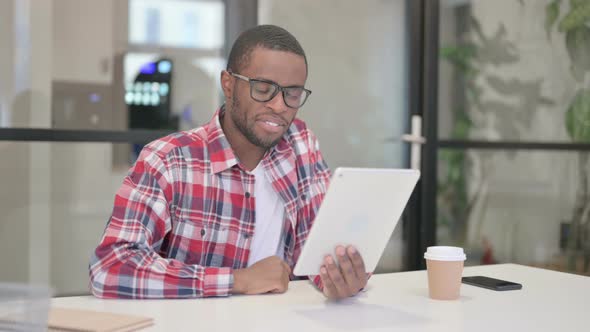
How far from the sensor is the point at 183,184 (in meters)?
1.81

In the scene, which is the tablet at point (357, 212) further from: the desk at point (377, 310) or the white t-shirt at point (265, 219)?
the white t-shirt at point (265, 219)

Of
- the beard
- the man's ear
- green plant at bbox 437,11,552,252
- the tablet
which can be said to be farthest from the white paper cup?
green plant at bbox 437,11,552,252

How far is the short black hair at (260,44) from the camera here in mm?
1864

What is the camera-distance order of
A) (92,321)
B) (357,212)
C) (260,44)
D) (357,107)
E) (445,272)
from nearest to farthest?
1. (92,321)
2. (357,212)
3. (445,272)
4. (260,44)
5. (357,107)

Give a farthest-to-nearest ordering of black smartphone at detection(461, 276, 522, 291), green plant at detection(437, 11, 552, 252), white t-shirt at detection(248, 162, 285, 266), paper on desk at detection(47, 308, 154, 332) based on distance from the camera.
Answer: green plant at detection(437, 11, 552, 252)
white t-shirt at detection(248, 162, 285, 266)
black smartphone at detection(461, 276, 522, 291)
paper on desk at detection(47, 308, 154, 332)

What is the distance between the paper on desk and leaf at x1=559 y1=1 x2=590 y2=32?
3315 millimetres

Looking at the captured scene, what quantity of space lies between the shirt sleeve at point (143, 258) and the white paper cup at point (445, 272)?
424mm

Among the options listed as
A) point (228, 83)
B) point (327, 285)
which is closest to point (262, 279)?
point (327, 285)

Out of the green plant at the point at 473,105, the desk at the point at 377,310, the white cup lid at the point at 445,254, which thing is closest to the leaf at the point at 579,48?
the green plant at the point at 473,105

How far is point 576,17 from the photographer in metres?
4.00

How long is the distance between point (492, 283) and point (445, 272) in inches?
9.0

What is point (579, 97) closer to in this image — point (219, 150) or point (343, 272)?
point (219, 150)

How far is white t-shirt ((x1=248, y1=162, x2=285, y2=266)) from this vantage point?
194 cm

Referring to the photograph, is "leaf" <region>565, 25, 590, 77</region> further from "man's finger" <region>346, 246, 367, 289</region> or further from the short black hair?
"man's finger" <region>346, 246, 367, 289</region>
